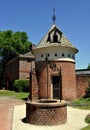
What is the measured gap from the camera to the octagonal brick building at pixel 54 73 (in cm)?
2508

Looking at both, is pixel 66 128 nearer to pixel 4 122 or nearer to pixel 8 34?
pixel 4 122

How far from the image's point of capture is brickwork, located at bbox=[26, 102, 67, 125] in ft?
48.5

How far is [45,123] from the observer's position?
1472cm

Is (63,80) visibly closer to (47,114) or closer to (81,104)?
(81,104)

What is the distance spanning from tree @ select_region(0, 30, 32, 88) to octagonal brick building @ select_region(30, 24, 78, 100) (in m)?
33.2

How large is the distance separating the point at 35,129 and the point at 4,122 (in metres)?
2.70

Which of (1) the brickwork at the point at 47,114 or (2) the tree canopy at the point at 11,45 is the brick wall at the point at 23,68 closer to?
(2) the tree canopy at the point at 11,45

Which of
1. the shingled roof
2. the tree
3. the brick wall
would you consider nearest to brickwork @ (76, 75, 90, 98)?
the shingled roof

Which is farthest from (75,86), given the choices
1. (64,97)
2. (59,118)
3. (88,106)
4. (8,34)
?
(8,34)

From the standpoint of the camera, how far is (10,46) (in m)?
57.9

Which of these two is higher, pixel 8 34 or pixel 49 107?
pixel 8 34

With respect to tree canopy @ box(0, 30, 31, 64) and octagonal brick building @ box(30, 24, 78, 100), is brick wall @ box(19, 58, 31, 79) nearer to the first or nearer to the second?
tree canopy @ box(0, 30, 31, 64)

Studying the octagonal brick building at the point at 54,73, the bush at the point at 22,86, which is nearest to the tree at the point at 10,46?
the bush at the point at 22,86

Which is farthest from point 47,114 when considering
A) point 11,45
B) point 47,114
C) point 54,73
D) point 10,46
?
point 11,45
